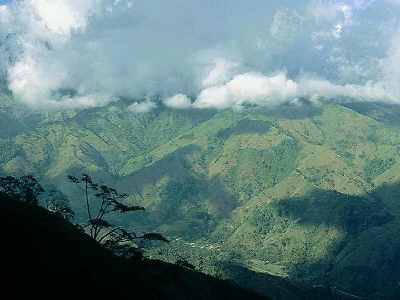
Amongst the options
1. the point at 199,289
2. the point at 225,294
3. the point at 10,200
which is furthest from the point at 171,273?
the point at 10,200

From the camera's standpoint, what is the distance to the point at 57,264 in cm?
10212

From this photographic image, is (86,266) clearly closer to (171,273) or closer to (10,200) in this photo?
(10,200)

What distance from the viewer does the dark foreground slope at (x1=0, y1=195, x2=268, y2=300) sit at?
294ft

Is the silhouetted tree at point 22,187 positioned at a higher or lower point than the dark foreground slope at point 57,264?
higher

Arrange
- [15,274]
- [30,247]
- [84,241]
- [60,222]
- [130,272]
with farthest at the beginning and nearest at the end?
[60,222], [84,241], [130,272], [30,247], [15,274]

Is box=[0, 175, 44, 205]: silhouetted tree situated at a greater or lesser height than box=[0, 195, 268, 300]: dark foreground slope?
greater

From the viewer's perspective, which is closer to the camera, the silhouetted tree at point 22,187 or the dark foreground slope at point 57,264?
the dark foreground slope at point 57,264

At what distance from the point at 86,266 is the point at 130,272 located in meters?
16.4

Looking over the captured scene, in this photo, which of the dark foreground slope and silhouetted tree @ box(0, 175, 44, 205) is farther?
silhouetted tree @ box(0, 175, 44, 205)

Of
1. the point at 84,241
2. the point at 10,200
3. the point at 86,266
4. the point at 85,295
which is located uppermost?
the point at 10,200

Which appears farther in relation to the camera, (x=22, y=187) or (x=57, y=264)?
(x=22, y=187)

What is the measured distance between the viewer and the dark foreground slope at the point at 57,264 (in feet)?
294

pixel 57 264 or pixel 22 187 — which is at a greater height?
pixel 22 187

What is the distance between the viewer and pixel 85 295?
304 feet
